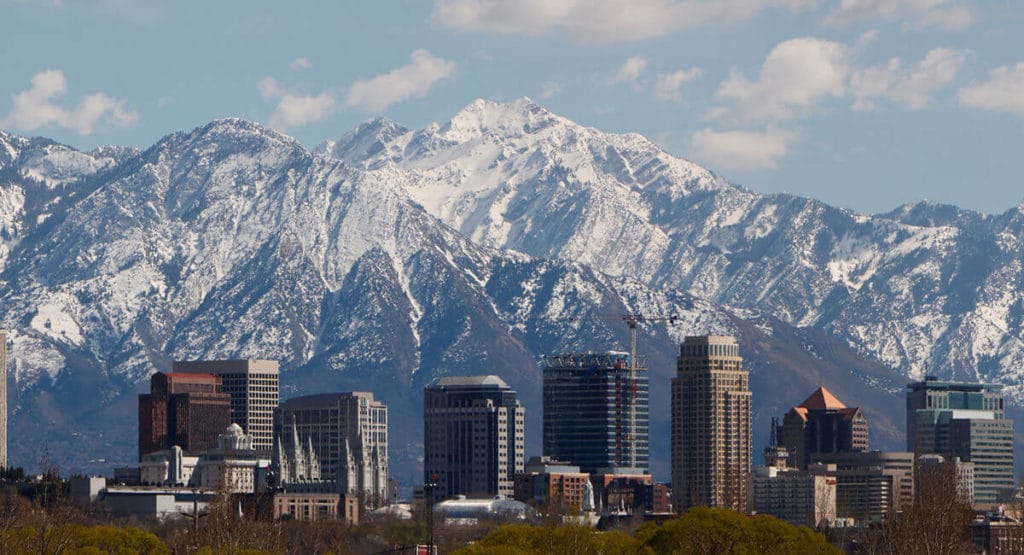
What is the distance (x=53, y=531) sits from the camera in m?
195

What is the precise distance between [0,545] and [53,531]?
401 cm

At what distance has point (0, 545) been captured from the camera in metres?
193
